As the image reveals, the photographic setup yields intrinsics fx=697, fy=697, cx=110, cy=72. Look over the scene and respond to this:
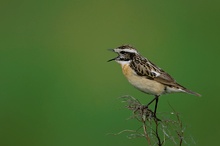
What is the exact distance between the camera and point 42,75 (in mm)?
13234

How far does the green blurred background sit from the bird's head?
7.61 ft

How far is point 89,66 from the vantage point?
1415 cm

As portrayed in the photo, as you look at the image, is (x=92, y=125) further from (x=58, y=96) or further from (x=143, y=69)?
(x=143, y=69)

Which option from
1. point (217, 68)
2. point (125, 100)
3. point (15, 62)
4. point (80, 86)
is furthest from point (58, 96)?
point (125, 100)

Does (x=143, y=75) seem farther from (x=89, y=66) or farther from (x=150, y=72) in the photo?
(x=89, y=66)

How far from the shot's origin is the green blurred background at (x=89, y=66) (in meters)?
11.3

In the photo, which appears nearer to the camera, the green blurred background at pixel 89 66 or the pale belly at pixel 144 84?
the pale belly at pixel 144 84

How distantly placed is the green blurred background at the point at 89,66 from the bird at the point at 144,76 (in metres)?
2.12

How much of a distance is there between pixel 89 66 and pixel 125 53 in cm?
659

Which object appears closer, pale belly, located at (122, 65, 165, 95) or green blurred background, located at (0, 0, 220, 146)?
pale belly, located at (122, 65, 165, 95)

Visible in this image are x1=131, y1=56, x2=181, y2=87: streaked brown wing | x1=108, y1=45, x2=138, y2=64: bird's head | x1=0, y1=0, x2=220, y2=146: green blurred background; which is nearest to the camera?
x1=108, y1=45, x2=138, y2=64: bird's head

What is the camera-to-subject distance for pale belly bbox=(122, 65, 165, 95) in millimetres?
7488

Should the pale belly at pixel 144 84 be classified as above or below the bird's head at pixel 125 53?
below

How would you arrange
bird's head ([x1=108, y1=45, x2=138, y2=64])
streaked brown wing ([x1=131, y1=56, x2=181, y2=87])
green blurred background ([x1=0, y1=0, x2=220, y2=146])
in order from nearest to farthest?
1. bird's head ([x1=108, y1=45, x2=138, y2=64])
2. streaked brown wing ([x1=131, y1=56, x2=181, y2=87])
3. green blurred background ([x1=0, y1=0, x2=220, y2=146])
